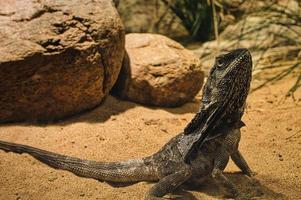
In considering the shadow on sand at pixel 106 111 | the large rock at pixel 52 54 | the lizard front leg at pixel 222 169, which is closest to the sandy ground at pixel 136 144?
the shadow on sand at pixel 106 111

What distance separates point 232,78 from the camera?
9.93ft

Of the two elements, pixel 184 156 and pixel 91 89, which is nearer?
pixel 184 156

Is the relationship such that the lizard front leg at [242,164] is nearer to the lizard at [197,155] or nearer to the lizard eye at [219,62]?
the lizard at [197,155]

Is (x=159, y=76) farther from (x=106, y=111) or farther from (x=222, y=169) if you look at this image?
(x=222, y=169)

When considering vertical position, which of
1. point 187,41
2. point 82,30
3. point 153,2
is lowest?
point 187,41

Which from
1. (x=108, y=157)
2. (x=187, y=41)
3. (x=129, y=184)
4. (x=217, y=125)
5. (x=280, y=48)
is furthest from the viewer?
(x=187, y=41)

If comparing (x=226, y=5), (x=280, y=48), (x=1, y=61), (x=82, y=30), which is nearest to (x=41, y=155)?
(x=1, y=61)

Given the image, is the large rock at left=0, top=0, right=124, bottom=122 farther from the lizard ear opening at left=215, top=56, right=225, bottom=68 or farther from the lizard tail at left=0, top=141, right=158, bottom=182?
the lizard ear opening at left=215, top=56, right=225, bottom=68

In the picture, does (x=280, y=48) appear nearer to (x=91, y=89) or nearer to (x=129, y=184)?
(x=91, y=89)

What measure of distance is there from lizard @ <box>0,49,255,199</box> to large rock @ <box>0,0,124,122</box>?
65 cm

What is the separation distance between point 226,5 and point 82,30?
3769mm

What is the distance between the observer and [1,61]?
3869 millimetres

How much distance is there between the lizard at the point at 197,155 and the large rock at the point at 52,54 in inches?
25.4

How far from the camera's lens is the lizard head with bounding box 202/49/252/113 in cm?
300
